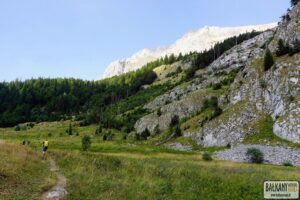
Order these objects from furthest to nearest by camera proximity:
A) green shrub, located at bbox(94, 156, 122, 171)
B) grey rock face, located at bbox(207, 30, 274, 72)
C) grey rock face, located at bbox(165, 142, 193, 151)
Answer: grey rock face, located at bbox(207, 30, 274, 72)
grey rock face, located at bbox(165, 142, 193, 151)
green shrub, located at bbox(94, 156, 122, 171)

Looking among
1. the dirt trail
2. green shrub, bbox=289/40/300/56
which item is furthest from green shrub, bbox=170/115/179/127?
the dirt trail

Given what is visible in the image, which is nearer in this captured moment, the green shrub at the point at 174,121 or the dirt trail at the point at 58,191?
the dirt trail at the point at 58,191

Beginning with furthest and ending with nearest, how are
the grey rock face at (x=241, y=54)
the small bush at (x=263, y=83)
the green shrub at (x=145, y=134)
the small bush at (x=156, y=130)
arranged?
the grey rock face at (x=241, y=54), the small bush at (x=156, y=130), the green shrub at (x=145, y=134), the small bush at (x=263, y=83)

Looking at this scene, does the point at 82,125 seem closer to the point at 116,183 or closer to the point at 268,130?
the point at 268,130

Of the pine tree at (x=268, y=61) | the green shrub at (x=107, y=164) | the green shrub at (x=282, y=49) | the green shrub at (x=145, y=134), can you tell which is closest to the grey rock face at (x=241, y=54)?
the green shrub at (x=145, y=134)

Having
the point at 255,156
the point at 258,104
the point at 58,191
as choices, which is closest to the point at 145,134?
the point at 258,104

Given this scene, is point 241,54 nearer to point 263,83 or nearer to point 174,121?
point 174,121

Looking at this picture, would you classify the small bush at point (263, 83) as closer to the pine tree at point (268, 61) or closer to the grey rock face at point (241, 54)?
the pine tree at point (268, 61)

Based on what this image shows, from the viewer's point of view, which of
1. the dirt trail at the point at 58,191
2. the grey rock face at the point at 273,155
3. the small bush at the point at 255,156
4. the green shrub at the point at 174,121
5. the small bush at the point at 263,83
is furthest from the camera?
the green shrub at the point at 174,121

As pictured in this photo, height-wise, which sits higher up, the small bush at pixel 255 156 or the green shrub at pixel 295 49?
the green shrub at pixel 295 49

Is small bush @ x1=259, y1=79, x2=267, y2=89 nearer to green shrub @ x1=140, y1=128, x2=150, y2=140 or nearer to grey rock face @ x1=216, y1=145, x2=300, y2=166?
grey rock face @ x1=216, y1=145, x2=300, y2=166

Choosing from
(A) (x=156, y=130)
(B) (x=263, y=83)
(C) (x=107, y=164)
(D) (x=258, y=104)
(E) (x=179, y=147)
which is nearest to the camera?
(C) (x=107, y=164)

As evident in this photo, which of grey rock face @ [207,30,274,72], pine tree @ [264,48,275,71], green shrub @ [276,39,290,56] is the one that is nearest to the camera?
pine tree @ [264,48,275,71]

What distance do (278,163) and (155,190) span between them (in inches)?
1489
